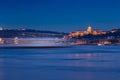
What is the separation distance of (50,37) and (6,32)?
22.9 ft

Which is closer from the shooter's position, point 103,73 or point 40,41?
point 103,73

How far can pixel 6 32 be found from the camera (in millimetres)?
51594

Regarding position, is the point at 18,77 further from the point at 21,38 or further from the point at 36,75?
the point at 21,38

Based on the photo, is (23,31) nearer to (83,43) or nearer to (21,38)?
(21,38)

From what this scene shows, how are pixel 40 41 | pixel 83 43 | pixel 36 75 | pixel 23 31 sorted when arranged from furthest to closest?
pixel 83 43
pixel 40 41
pixel 23 31
pixel 36 75

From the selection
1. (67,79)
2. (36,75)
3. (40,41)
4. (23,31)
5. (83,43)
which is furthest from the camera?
(83,43)

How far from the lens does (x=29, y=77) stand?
491 inches

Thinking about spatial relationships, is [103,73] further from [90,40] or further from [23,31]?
[90,40]

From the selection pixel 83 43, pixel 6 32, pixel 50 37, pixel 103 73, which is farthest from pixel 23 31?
pixel 103 73

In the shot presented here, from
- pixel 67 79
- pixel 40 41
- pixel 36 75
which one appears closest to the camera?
pixel 67 79

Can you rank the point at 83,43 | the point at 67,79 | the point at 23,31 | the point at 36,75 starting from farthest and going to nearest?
the point at 83,43 → the point at 23,31 → the point at 36,75 → the point at 67,79

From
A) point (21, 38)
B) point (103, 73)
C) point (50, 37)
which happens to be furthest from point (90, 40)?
point (103, 73)

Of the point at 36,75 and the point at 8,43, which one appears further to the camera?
the point at 8,43

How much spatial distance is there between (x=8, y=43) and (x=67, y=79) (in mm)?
42158
